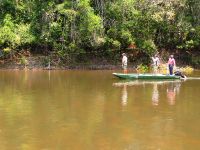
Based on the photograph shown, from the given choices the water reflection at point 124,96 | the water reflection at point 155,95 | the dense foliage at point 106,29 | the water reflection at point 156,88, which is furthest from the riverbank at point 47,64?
the water reflection at point 124,96

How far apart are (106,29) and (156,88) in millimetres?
15049

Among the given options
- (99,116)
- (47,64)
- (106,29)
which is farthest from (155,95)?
(106,29)

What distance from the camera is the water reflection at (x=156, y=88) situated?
54.7 ft

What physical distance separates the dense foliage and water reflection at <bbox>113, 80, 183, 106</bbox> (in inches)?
418

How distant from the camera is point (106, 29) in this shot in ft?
114

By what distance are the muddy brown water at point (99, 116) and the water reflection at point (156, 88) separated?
0.04 m

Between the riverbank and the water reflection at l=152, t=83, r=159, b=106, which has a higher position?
the riverbank

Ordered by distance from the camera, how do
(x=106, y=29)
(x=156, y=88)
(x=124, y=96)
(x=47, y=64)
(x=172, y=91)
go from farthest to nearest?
(x=106, y=29) < (x=47, y=64) < (x=156, y=88) < (x=172, y=91) < (x=124, y=96)

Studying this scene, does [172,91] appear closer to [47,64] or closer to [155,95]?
[155,95]

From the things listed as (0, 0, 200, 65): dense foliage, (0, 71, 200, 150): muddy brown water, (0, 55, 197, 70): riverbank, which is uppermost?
(0, 0, 200, 65): dense foliage

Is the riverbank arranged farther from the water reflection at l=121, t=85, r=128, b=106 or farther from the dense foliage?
the water reflection at l=121, t=85, r=128, b=106

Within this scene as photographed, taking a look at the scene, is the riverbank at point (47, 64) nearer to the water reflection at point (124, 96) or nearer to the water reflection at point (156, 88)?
the water reflection at point (156, 88)

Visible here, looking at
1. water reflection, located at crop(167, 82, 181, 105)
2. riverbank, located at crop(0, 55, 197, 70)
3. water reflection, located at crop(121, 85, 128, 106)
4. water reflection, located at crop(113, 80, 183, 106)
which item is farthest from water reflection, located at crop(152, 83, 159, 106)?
riverbank, located at crop(0, 55, 197, 70)

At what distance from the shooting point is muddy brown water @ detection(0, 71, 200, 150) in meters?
10.2
